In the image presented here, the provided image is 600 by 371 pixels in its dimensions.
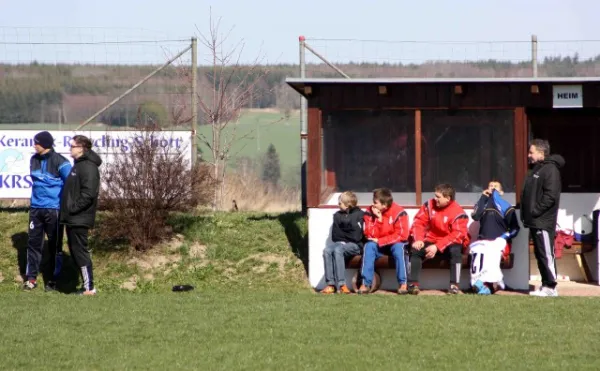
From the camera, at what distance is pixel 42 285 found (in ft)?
45.7

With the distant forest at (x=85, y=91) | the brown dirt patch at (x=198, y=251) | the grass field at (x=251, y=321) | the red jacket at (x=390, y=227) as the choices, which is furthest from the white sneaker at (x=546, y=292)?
the distant forest at (x=85, y=91)

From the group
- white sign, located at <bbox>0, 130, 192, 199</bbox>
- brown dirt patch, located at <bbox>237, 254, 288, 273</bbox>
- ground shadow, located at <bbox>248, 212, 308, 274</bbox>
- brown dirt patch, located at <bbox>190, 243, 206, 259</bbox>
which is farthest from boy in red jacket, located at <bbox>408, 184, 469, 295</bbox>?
white sign, located at <bbox>0, 130, 192, 199</bbox>

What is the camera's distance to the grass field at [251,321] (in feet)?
29.2

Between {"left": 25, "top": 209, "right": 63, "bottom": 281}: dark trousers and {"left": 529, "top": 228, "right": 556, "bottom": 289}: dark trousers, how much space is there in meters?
5.74

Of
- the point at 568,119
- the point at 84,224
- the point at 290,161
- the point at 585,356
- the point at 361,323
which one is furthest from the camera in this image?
the point at 290,161

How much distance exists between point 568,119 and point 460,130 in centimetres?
212

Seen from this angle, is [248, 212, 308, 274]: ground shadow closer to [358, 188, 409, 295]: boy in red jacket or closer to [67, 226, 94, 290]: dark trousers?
[358, 188, 409, 295]: boy in red jacket

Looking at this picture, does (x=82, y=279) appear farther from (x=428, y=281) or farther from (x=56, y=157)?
(x=428, y=281)

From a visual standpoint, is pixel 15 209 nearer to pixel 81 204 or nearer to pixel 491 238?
pixel 81 204

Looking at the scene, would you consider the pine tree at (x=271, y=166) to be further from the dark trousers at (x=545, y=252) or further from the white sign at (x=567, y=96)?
the dark trousers at (x=545, y=252)

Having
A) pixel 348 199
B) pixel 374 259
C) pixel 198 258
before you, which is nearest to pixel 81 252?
pixel 198 258

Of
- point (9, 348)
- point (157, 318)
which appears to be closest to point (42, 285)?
point (157, 318)

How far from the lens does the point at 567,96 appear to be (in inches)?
551

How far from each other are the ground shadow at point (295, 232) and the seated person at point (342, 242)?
1079 millimetres
